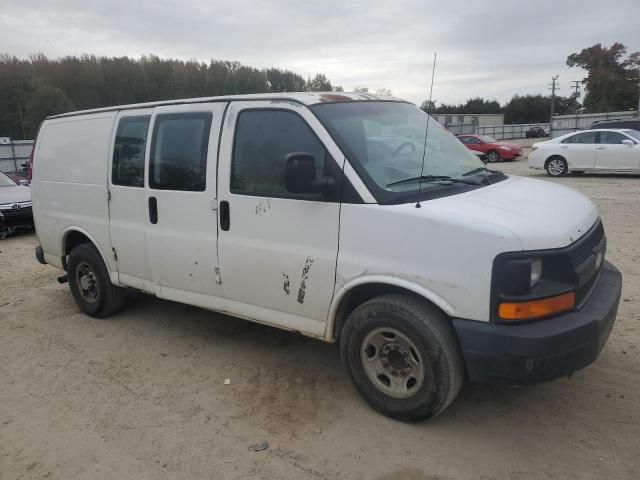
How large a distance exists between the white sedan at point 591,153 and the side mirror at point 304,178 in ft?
48.2

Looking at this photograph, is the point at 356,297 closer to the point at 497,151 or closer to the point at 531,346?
the point at 531,346

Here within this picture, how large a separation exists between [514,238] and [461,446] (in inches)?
50.4

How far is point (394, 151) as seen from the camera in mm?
3602

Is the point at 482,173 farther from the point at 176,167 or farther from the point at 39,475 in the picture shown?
the point at 39,475

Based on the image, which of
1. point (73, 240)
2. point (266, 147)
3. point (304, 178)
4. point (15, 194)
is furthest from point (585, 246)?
point (15, 194)

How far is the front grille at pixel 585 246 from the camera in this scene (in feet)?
9.54

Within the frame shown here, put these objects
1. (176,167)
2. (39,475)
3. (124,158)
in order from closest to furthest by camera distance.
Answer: (39,475), (176,167), (124,158)

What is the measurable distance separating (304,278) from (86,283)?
9.86 ft

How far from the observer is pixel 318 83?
37094 millimetres

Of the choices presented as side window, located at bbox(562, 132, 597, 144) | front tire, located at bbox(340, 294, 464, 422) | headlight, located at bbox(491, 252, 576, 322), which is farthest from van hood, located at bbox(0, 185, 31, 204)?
side window, located at bbox(562, 132, 597, 144)

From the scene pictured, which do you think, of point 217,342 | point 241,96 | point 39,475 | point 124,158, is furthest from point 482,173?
point 39,475

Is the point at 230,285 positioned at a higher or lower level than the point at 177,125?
lower

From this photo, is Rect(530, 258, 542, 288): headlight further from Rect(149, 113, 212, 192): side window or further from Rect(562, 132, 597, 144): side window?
Rect(562, 132, 597, 144): side window

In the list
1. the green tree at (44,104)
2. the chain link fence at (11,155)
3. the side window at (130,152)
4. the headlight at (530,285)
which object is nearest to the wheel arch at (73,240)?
the side window at (130,152)
